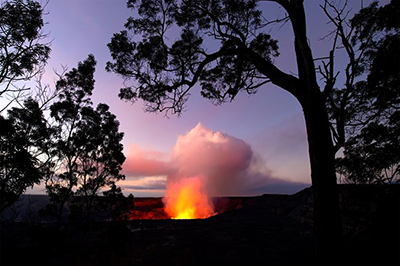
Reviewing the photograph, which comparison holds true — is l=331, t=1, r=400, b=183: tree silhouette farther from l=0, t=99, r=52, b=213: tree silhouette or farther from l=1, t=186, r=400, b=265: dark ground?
l=0, t=99, r=52, b=213: tree silhouette

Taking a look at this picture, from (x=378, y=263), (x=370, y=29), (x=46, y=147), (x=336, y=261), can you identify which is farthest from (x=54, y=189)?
(x=370, y=29)

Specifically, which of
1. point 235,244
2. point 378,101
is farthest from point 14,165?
point 378,101

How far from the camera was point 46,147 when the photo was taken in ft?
38.2

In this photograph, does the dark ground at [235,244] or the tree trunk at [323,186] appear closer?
the tree trunk at [323,186]

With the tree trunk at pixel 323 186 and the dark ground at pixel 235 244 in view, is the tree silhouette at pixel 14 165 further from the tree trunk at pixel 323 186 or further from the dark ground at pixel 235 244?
the tree trunk at pixel 323 186

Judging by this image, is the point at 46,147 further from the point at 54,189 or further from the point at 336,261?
the point at 336,261

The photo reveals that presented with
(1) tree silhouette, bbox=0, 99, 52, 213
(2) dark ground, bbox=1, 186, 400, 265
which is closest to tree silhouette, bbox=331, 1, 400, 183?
(2) dark ground, bbox=1, 186, 400, 265

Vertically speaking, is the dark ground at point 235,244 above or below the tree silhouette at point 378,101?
below

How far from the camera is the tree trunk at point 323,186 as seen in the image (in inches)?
178

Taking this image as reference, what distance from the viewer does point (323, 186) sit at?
15.6ft

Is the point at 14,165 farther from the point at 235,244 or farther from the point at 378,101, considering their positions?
the point at 378,101

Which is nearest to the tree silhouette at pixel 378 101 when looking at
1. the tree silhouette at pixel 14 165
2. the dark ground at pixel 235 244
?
the dark ground at pixel 235 244

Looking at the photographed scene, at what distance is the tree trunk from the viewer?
4531 millimetres

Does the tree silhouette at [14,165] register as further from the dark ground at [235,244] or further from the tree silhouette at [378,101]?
the tree silhouette at [378,101]
